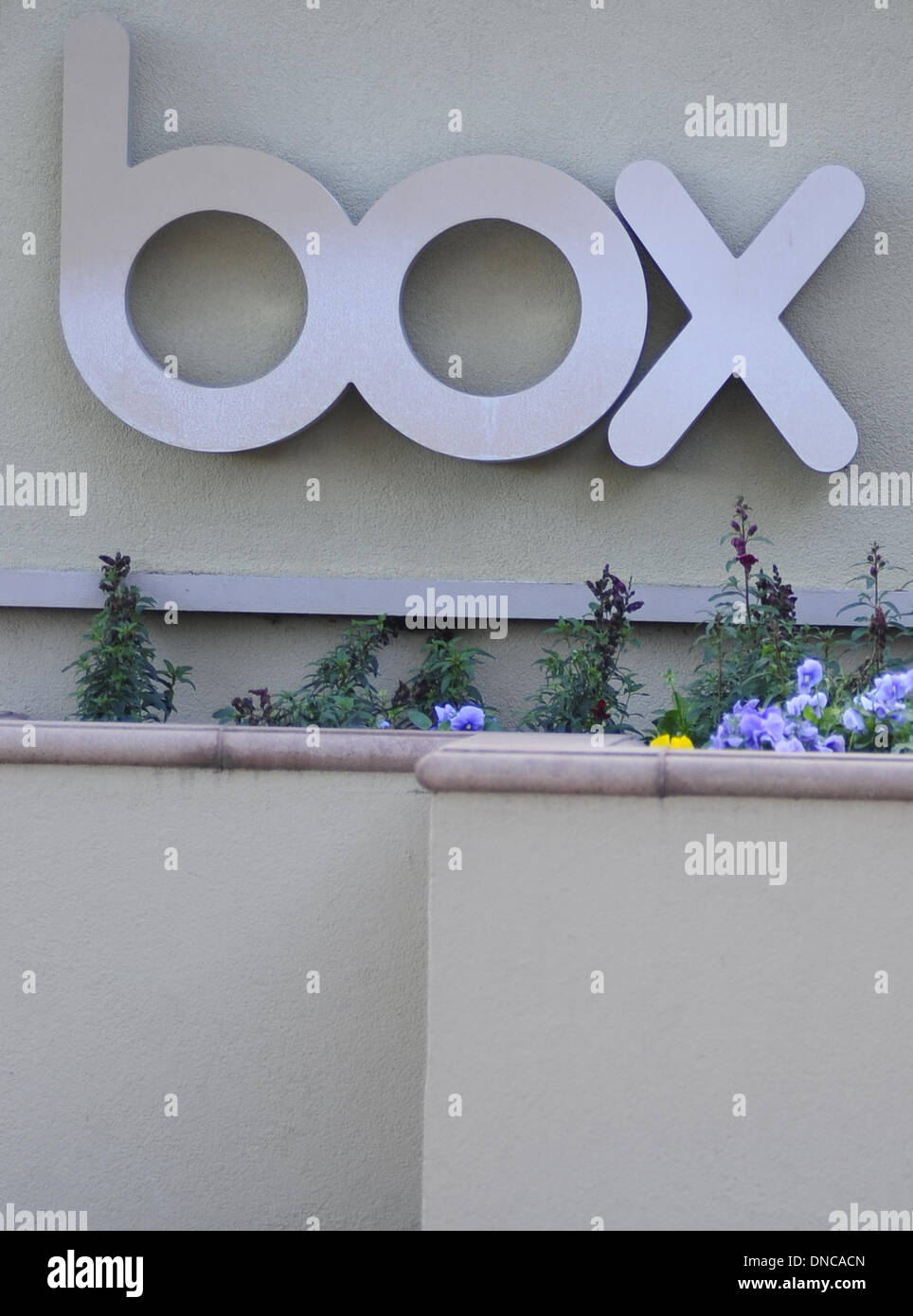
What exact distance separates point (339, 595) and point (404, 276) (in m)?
1.17

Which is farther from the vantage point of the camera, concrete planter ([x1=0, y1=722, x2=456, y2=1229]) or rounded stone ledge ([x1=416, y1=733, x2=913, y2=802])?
concrete planter ([x1=0, y1=722, x2=456, y2=1229])

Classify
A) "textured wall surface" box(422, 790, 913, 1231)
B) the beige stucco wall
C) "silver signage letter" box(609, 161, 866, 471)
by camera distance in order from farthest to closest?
the beige stucco wall → "silver signage letter" box(609, 161, 866, 471) → "textured wall surface" box(422, 790, 913, 1231)

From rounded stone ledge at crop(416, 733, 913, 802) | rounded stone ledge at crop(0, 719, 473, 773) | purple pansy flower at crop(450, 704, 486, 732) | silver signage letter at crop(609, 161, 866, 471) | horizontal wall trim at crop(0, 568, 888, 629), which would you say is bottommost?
rounded stone ledge at crop(416, 733, 913, 802)

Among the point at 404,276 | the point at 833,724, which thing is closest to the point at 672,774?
the point at 833,724

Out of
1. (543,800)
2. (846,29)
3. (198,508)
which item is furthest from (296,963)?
(846,29)

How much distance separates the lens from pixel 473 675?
4.84 m

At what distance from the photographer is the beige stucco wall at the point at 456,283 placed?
16.2 ft

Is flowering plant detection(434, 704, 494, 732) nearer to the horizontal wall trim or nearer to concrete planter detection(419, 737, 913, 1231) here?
the horizontal wall trim

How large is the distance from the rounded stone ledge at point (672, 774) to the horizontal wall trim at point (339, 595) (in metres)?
2.13

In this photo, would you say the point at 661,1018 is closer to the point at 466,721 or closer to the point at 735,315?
the point at 466,721

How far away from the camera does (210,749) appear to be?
318cm

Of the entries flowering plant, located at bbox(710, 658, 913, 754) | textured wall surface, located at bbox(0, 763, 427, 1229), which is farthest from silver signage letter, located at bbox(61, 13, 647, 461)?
textured wall surface, located at bbox(0, 763, 427, 1229)

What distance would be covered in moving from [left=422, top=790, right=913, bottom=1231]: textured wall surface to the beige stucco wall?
2.34 m

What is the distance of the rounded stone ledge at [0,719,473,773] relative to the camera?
3182 millimetres
